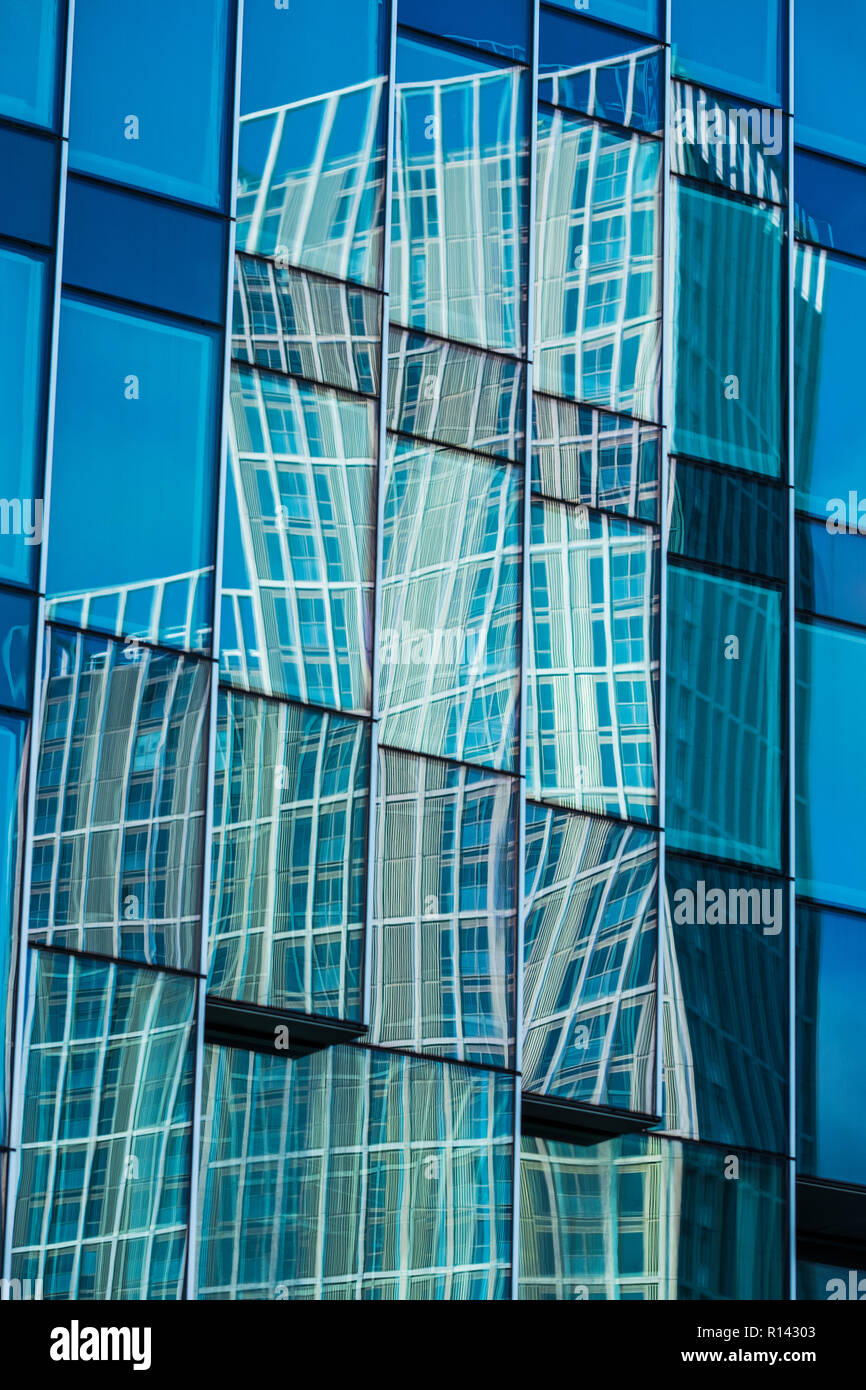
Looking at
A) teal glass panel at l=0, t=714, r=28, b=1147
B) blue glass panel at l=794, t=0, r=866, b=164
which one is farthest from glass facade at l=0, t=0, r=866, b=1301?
blue glass panel at l=794, t=0, r=866, b=164

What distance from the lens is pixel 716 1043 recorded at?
20219mm

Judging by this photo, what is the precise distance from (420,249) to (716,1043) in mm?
6572

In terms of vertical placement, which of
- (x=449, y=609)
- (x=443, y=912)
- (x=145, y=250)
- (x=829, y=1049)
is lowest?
(x=829, y=1049)

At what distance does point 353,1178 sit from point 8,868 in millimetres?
3330

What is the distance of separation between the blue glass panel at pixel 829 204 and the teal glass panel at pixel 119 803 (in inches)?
300

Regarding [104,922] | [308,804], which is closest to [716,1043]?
[308,804]

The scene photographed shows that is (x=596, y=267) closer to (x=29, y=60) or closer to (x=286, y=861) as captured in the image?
(x=29, y=60)

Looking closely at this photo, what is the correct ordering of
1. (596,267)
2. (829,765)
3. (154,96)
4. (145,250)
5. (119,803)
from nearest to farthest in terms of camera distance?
(119,803)
(145,250)
(154,96)
(596,267)
(829,765)

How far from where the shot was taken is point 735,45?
22594 millimetres

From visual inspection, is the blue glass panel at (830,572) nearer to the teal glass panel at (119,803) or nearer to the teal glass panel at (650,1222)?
the teal glass panel at (650,1222)

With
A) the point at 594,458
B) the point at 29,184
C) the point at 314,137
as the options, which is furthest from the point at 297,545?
the point at 314,137

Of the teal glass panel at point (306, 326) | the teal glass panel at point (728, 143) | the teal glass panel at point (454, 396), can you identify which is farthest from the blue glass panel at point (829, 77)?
the teal glass panel at point (306, 326)

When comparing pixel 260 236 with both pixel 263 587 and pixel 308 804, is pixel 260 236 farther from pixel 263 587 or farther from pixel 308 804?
pixel 308 804

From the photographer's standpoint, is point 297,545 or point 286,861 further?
point 297,545
